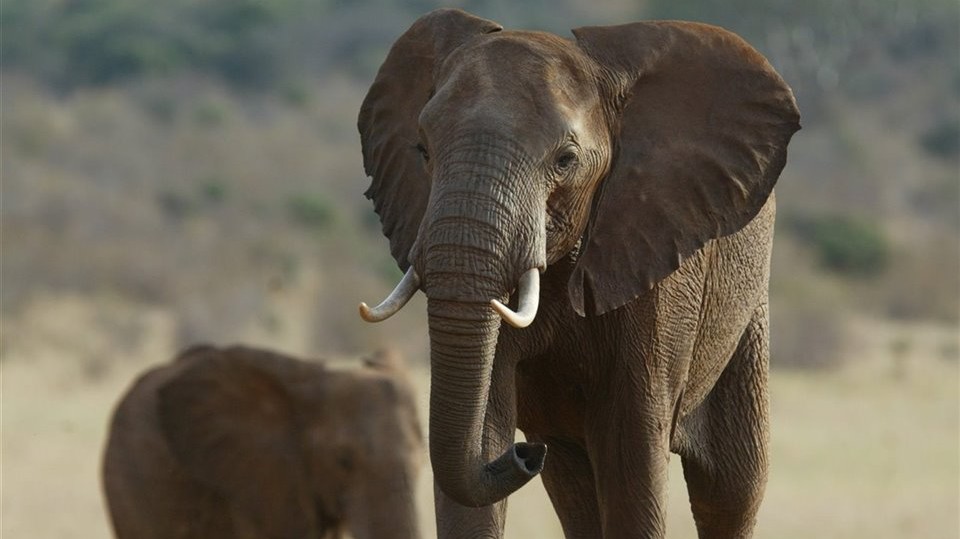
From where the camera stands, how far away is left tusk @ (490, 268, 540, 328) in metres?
3.76

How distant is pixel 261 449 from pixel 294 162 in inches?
A: 718

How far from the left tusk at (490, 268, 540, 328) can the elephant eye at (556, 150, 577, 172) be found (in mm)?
206

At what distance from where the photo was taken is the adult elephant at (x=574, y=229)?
3.89 meters

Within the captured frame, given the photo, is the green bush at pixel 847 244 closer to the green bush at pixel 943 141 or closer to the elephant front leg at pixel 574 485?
the green bush at pixel 943 141

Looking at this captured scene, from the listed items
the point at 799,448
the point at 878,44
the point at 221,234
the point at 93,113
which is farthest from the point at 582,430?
the point at 878,44

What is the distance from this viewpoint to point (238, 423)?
339 inches

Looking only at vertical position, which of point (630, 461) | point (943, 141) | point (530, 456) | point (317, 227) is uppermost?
point (530, 456)

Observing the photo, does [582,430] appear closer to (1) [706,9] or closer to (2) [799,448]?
(2) [799,448]

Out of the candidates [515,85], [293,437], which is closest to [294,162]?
[293,437]

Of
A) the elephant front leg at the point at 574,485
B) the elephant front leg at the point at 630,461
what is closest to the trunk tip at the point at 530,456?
the elephant front leg at the point at 630,461

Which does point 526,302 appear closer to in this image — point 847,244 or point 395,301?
point 395,301

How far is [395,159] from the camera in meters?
4.52

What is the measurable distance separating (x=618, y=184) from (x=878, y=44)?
95.6 feet

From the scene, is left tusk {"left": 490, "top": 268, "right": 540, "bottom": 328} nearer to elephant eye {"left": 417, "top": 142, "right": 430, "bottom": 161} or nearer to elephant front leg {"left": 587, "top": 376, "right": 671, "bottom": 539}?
elephant eye {"left": 417, "top": 142, "right": 430, "bottom": 161}
